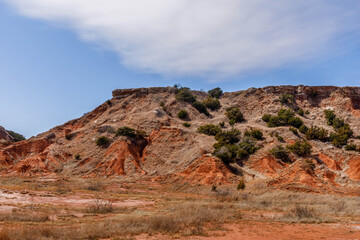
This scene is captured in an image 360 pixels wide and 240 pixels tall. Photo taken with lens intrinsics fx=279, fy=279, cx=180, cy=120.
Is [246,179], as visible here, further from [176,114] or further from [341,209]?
[176,114]

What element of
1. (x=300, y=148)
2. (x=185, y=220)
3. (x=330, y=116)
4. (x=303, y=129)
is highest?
(x=330, y=116)

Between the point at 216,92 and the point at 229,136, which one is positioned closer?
the point at 229,136

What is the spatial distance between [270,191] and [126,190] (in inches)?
510

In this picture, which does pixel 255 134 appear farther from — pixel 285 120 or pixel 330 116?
pixel 330 116

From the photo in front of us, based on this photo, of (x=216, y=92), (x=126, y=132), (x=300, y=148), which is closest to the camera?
(x=300, y=148)

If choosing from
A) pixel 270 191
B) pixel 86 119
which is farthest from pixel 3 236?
pixel 86 119

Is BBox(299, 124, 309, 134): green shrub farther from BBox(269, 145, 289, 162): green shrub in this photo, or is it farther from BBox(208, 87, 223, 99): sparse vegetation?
BBox(208, 87, 223, 99): sparse vegetation

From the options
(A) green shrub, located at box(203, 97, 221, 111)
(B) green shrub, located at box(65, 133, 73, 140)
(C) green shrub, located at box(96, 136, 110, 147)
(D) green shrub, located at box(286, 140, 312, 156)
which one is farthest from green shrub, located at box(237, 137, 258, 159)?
(B) green shrub, located at box(65, 133, 73, 140)

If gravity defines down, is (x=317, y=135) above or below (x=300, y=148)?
above

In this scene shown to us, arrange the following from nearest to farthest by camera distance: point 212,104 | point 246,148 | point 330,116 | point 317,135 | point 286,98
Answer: point 246,148
point 317,135
point 330,116
point 286,98
point 212,104

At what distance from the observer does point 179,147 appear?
3794 cm

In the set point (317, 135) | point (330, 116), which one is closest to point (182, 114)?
point (317, 135)

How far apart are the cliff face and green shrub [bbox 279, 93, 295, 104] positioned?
103 cm

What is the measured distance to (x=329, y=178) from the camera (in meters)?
28.6
